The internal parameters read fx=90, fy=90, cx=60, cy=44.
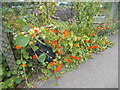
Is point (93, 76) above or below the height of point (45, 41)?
below

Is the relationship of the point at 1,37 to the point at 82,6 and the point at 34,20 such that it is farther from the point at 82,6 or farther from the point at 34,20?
the point at 82,6

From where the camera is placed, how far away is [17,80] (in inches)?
52.3

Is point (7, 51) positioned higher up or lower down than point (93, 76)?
higher up

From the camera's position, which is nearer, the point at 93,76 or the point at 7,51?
the point at 7,51

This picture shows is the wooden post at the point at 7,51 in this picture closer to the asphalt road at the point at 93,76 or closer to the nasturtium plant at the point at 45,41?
the nasturtium plant at the point at 45,41

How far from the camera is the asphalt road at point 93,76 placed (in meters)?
1.51

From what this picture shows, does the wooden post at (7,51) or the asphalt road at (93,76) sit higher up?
the wooden post at (7,51)

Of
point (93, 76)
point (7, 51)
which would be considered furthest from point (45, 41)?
point (93, 76)

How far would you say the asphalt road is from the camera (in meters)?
1.51

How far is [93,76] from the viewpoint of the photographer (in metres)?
1.66

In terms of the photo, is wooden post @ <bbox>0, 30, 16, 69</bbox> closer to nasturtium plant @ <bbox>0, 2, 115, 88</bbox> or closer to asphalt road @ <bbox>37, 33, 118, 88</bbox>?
nasturtium plant @ <bbox>0, 2, 115, 88</bbox>

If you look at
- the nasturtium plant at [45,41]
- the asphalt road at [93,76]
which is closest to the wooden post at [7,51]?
the nasturtium plant at [45,41]

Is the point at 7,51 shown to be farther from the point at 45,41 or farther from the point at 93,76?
the point at 93,76

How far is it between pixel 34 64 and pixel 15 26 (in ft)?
2.36
